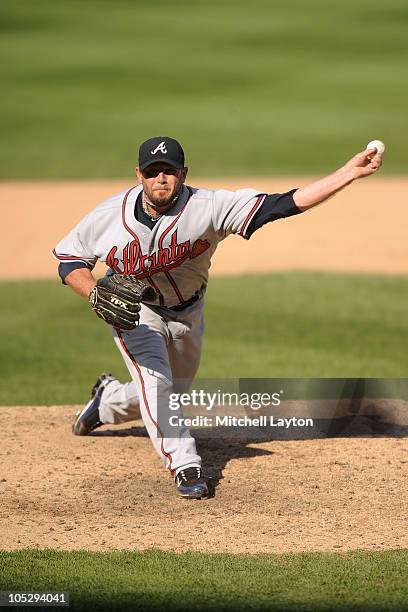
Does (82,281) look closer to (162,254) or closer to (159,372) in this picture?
(162,254)

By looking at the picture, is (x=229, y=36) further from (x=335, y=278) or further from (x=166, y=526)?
(x=166, y=526)

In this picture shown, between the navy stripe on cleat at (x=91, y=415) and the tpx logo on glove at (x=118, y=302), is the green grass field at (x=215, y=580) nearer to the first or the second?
the tpx logo on glove at (x=118, y=302)

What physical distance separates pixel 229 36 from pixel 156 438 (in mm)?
28387

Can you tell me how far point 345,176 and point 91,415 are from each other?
241 cm

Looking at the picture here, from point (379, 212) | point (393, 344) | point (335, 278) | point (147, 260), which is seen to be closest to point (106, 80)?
point (379, 212)

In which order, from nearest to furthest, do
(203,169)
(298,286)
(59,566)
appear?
1. (59,566)
2. (298,286)
3. (203,169)

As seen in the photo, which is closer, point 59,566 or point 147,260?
point 59,566

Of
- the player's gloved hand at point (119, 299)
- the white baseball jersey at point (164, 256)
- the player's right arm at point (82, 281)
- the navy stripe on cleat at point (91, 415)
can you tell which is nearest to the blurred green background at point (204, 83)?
the navy stripe on cleat at point (91, 415)

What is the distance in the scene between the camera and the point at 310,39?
1270 inches

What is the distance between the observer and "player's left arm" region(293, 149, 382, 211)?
5648mm

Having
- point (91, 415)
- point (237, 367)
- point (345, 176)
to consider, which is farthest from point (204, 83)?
point (345, 176)

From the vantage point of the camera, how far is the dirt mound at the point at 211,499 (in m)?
5.31

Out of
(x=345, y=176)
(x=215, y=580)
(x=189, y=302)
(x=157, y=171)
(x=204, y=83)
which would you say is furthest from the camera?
(x=204, y=83)

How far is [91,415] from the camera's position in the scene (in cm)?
709
